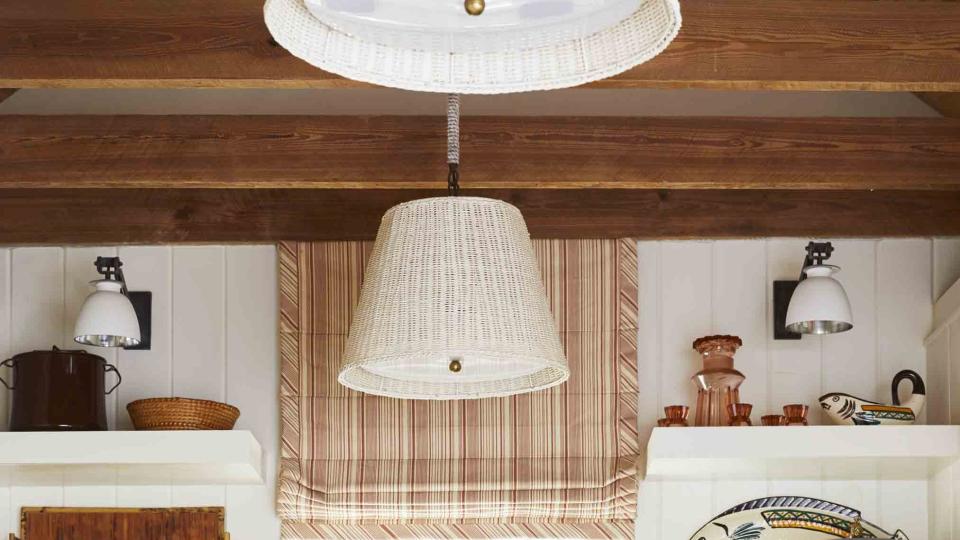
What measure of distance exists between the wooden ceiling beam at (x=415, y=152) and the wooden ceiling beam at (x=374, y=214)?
1.92 feet

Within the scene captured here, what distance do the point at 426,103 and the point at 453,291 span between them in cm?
183

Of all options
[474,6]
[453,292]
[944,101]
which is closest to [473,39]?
[474,6]

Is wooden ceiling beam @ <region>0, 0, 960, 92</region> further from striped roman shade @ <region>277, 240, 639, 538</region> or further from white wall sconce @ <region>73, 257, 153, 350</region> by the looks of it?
striped roman shade @ <region>277, 240, 639, 538</region>

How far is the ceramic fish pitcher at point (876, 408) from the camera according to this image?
3914 millimetres

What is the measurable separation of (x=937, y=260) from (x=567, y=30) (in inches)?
109

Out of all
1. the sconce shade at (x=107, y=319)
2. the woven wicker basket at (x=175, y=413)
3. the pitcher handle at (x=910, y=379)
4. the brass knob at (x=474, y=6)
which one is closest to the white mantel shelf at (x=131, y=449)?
the woven wicker basket at (x=175, y=413)

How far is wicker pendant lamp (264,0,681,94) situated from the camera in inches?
68.0

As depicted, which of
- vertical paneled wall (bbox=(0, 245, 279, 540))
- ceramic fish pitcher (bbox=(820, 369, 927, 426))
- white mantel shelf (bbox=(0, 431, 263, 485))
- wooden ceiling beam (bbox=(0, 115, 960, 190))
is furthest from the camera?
vertical paneled wall (bbox=(0, 245, 279, 540))

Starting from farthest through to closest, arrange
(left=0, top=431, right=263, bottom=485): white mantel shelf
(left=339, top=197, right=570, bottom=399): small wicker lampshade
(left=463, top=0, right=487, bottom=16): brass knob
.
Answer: (left=0, top=431, right=263, bottom=485): white mantel shelf, (left=339, top=197, right=570, bottom=399): small wicker lampshade, (left=463, top=0, right=487, bottom=16): brass knob

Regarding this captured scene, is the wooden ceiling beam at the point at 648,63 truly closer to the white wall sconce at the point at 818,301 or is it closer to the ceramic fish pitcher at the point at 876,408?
the white wall sconce at the point at 818,301

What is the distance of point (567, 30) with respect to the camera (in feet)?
5.92

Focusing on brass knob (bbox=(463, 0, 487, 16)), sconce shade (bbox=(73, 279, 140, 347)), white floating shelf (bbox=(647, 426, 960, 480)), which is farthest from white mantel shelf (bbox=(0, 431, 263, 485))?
brass knob (bbox=(463, 0, 487, 16))

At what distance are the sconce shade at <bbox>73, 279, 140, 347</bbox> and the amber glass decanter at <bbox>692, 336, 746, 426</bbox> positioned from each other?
1.61m

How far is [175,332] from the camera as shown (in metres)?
4.23
